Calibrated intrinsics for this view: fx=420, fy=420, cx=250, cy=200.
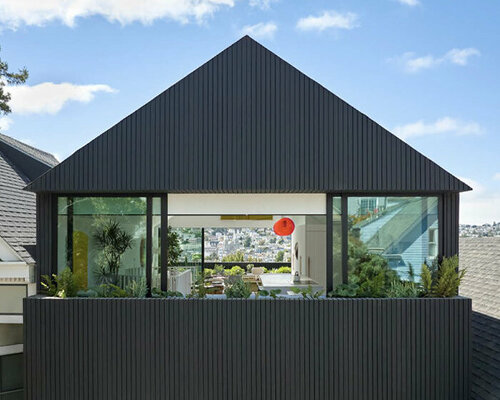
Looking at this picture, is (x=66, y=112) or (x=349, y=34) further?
(x=66, y=112)

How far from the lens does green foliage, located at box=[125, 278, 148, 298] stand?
7.91 m

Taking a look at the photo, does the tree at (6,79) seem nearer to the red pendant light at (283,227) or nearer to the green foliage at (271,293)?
the red pendant light at (283,227)

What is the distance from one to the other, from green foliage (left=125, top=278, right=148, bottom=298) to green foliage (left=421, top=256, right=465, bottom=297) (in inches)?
206

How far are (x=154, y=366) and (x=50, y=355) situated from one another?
192 centimetres

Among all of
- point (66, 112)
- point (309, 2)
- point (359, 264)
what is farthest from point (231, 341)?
point (66, 112)

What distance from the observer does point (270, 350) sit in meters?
7.55

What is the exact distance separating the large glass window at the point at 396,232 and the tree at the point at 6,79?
11995 millimetres

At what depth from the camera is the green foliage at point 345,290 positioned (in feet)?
25.6

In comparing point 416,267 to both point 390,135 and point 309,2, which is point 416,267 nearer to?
point 390,135

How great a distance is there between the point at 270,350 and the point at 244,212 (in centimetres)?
268

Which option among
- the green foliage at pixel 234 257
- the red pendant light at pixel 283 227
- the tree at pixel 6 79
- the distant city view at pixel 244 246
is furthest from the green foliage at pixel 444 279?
the green foliage at pixel 234 257

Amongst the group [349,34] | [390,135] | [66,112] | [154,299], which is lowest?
[154,299]

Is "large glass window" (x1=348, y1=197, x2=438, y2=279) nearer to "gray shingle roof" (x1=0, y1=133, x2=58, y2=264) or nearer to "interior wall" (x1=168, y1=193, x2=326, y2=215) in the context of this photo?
"interior wall" (x1=168, y1=193, x2=326, y2=215)

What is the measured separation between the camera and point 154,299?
24.9 ft
